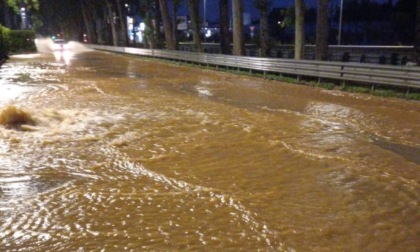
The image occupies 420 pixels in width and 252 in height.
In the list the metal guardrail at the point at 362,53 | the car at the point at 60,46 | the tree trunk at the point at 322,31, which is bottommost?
the car at the point at 60,46

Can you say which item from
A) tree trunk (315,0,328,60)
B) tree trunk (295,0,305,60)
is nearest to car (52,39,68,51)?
tree trunk (295,0,305,60)

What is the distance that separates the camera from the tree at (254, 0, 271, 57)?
24070mm

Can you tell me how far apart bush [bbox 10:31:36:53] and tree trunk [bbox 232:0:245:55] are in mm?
25551

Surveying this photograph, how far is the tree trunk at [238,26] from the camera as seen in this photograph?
23.8m

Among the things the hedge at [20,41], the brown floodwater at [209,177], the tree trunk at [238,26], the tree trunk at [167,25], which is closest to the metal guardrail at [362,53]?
the tree trunk at [238,26]

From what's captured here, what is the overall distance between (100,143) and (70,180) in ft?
6.25

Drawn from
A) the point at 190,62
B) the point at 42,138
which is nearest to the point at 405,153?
the point at 42,138

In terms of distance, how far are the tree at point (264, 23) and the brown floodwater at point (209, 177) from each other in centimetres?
1376

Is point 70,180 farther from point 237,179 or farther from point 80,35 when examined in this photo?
point 80,35

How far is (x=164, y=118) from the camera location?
10.0 meters

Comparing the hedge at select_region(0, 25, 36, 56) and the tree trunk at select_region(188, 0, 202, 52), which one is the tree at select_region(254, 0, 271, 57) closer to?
the tree trunk at select_region(188, 0, 202, 52)

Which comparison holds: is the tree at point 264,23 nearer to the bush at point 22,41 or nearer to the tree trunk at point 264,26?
the tree trunk at point 264,26

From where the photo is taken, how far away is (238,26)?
24.2 m

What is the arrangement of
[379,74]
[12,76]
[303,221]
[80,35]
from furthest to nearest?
[80,35], [12,76], [379,74], [303,221]
